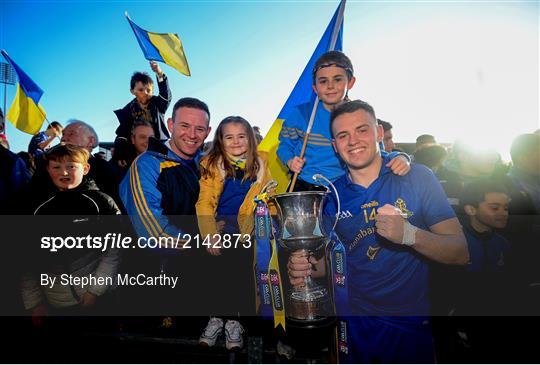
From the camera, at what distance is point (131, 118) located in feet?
18.2

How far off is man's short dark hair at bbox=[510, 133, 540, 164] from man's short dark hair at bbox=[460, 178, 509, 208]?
2.84 feet

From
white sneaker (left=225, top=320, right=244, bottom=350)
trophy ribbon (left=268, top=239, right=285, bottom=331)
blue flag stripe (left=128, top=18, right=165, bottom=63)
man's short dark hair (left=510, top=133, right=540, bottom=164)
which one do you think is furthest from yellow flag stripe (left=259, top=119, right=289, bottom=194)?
man's short dark hair (left=510, top=133, right=540, bottom=164)

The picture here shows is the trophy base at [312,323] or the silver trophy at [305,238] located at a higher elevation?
the silver trophy at [305,238]

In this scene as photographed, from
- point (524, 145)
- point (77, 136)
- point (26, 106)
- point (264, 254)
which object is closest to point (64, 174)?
point (77, 136)

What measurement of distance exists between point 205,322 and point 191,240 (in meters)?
0.94

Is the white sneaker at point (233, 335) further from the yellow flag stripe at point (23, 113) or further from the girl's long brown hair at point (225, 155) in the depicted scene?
the yellow flag stripe at point (23, 113)

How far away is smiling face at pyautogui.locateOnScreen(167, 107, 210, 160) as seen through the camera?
3.49 m

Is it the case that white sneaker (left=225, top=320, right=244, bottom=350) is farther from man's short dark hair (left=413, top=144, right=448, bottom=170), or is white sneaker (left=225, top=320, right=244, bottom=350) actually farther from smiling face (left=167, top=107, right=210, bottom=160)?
man's short dark hair (left=413, top=144, right=448, bottom=170)

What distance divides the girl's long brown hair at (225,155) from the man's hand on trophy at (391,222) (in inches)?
66.0

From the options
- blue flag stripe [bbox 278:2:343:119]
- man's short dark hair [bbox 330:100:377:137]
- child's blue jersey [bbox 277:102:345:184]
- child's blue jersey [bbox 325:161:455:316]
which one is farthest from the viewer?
blue flag stripe [bbox 278:2:343:119]

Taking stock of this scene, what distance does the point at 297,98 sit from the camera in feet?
13.0

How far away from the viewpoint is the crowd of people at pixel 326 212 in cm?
235

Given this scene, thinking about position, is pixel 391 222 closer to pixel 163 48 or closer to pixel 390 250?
pixel 390 250

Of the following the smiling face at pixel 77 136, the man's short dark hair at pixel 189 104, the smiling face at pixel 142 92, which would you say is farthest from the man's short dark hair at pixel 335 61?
the smiling face at pixel 77 136
